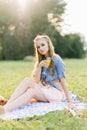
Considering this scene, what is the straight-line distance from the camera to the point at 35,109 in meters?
7.13

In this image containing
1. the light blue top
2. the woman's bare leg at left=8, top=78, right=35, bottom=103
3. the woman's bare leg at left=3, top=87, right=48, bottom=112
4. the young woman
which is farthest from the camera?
the light blue top

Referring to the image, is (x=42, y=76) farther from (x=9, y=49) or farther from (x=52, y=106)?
(x=9, y=49)

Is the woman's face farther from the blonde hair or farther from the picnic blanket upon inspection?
the picnic blanket

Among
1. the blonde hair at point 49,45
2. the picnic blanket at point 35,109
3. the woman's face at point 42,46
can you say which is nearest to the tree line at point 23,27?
the blonde hair at point 49,45

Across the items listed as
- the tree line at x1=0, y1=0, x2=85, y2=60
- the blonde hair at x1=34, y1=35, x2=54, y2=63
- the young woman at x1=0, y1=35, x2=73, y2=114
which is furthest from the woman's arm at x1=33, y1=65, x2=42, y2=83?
the tree line at x1=0, y1=0, x2=85, y2=60

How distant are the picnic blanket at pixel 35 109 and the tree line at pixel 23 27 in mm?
30809

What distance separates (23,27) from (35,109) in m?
32.2

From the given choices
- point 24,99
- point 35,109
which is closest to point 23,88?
point 24,99

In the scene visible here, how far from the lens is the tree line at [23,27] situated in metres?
38.6

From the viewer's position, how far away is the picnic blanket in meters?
6.73

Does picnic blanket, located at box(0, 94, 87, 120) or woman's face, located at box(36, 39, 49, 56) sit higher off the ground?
woman's face, located at box(36, 39, 49, 56)

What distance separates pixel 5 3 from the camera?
39.5 meters

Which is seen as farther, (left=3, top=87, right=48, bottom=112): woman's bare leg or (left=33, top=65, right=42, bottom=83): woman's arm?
(left=33, top=65, right=42, bottom=83): woman's arm

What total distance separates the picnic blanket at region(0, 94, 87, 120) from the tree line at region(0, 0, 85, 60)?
101ft
